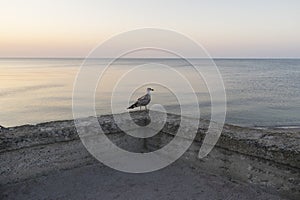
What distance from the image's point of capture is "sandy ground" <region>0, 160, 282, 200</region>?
4582mm

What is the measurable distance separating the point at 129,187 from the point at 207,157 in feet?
4.47

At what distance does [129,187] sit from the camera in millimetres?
4891

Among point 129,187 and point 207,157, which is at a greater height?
point 207,157

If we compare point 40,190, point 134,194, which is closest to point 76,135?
point 40,190

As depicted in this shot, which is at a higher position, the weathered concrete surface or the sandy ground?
the weathered concrete surface

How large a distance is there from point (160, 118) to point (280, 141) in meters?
2.29

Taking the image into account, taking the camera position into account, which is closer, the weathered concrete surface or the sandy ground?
the weathered concrete surface

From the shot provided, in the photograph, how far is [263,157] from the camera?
4.59m

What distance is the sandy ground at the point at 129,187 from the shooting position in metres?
4.58

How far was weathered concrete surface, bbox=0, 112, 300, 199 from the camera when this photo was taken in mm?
4434

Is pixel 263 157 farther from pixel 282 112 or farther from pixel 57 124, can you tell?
pixel 282 112

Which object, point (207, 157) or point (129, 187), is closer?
point (129, 187)

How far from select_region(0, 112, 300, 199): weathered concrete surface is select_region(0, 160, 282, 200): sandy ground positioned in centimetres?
13

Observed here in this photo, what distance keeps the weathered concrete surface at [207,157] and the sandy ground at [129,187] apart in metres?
0.13
